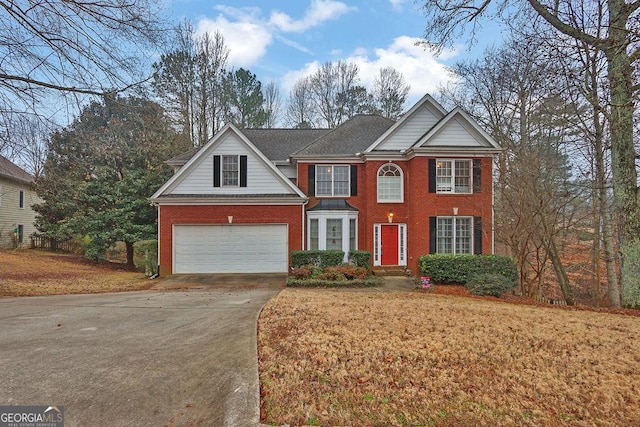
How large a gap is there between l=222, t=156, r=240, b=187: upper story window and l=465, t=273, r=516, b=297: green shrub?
10.5 m

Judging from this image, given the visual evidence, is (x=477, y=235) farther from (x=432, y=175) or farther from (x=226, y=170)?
(x=226, y=170)

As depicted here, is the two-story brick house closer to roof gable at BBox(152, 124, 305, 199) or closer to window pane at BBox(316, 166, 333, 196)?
roof gable at BBox(152, 124, 305, 199)

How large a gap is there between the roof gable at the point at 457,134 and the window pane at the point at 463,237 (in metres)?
3.35

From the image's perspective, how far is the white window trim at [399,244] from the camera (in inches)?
616

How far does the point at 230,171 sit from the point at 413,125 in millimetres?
8706

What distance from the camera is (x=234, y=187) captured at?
Result: 15047mm

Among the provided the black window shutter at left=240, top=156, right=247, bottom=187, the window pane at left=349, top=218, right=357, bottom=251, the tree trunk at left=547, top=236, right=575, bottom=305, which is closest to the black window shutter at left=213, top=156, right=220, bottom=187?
the black window shutter at left=240, top=156, right=247, bottom=187

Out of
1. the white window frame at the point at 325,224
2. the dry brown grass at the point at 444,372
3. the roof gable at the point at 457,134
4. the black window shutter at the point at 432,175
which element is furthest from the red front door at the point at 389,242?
the dry brown grass at the point at 444,372

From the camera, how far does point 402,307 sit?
27.2ft

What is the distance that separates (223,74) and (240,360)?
1055 inches

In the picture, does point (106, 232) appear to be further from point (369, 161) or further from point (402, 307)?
point (402, 307)

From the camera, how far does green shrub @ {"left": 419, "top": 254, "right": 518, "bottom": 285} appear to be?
13688 millimetres

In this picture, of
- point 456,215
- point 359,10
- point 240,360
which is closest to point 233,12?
point 359,10

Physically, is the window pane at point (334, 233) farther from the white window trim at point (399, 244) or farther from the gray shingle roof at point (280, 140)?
the gray shingle roof at point (280, 140)
